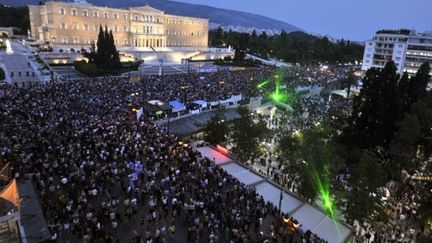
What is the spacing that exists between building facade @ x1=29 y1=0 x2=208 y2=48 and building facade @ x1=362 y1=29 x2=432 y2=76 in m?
46.5

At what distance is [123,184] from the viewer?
15.9m

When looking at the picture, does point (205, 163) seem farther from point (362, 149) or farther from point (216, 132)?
point (362, 149)

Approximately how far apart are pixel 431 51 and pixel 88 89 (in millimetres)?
63170

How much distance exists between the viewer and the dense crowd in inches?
516

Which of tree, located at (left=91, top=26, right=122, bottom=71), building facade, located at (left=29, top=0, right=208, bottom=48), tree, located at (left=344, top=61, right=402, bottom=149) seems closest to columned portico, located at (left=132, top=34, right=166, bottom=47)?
building facade, located at (left=29, top=0, right=208, bottom=48)

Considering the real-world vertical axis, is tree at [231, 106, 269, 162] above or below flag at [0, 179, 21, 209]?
below

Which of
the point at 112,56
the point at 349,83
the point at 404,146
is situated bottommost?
the point at 404,146

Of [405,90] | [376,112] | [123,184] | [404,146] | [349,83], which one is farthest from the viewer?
[349,83]

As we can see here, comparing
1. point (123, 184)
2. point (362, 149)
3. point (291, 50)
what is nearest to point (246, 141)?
point (362, 149)

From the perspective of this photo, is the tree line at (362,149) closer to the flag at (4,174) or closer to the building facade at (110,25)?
the flag at (4,174)

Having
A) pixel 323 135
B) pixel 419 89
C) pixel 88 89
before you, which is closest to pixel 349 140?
pixel 323 135

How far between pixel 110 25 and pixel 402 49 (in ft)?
205

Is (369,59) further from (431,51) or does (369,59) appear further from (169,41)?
(169,41)

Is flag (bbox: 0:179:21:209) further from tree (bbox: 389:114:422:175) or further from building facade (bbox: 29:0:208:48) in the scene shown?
building facade (bbox: 29:0:208:48)
